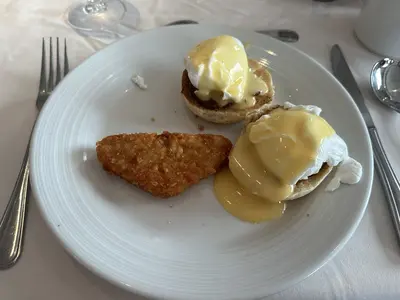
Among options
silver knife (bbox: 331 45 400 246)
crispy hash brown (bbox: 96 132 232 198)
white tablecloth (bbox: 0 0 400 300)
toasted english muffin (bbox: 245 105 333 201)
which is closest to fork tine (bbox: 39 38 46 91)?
white tablecloth (bbox: 0 0 400 300)

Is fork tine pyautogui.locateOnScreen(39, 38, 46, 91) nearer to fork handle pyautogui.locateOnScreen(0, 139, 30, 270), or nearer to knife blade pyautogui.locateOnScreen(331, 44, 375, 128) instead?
fork handle pyautogui.locateOnScreen(0, 139, 30, 270)

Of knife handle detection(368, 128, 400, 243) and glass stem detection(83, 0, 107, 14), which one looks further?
glass stem detection(83, 0, 107, 14)

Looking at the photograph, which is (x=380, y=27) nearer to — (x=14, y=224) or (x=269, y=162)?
(x=269, y=162)

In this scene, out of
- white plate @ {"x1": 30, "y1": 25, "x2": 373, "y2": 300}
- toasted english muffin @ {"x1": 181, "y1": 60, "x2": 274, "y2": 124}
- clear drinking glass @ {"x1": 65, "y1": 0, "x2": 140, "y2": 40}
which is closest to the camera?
white plate @ {"x1": 30, "y1": 25, "x2": 373, "y2": 300}

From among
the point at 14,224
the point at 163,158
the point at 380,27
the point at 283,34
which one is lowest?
the point at 14,224

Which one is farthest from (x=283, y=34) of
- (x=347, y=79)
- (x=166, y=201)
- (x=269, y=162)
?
(x=166, y=201)

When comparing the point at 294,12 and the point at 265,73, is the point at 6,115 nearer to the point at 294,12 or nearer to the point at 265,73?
the point at 265,73
